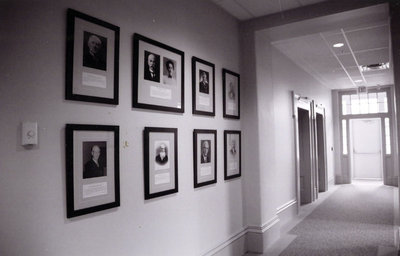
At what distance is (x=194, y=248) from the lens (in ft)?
9.07

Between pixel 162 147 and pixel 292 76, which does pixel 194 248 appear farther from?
pixel 292 76

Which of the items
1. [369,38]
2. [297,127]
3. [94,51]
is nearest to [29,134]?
[94,51]

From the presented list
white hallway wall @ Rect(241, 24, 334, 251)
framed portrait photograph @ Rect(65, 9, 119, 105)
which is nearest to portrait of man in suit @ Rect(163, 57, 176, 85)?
framed portrait photograph @ Rect(65, 9, 119, 105)

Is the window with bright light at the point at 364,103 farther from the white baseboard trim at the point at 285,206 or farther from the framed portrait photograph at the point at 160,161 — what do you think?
the framed portrait photograph at the point at 160,161

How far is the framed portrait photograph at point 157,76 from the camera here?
Result: 223 centimetres

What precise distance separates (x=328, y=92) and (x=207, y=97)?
6.99 metres

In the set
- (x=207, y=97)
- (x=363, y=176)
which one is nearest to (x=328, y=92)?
(x=363, y=176)

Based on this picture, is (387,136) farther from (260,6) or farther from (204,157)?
(204,157)

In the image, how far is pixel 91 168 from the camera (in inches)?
73.0

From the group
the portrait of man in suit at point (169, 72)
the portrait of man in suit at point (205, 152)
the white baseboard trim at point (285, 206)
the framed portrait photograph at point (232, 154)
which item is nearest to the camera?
the portrait of man in suit at point (169, 72)

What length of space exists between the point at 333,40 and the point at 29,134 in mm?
4386

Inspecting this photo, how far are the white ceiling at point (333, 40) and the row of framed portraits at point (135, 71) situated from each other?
98cm

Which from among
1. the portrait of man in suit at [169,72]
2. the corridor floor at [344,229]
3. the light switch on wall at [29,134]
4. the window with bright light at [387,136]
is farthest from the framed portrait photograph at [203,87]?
the window with bright light at [387,136]

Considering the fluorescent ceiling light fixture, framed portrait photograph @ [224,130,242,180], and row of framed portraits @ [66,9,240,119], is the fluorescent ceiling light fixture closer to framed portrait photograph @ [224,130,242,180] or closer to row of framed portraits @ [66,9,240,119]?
framed portrait photograph @ [224,130,242,180]
